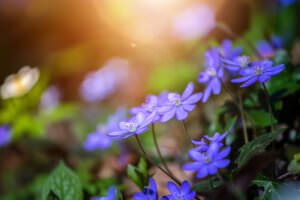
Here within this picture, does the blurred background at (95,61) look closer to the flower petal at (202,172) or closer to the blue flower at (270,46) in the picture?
the blue flower at (270,46)

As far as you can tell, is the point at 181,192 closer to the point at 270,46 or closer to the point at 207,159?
the point at 207,159

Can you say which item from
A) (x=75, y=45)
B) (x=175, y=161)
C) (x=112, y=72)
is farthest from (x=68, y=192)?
(x=75, y=45)

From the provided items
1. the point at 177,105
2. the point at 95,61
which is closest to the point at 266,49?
the point at 177,105

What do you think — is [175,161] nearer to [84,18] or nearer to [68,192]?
[68,192]

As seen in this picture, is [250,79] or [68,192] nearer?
[250,79]

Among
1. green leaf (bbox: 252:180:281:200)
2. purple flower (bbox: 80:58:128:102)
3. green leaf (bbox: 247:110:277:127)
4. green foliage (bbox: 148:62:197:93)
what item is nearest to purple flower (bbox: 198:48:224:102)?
green leaf (bbox: 247:110:277:127)

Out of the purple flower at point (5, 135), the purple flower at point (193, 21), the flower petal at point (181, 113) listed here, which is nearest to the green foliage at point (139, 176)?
the flower petal at point (181, 113)
